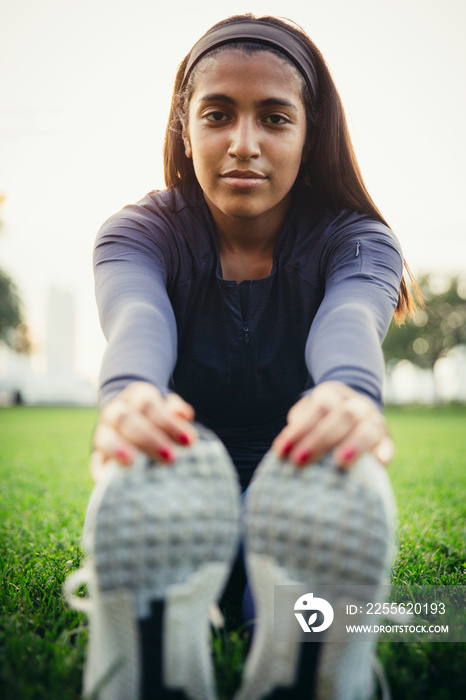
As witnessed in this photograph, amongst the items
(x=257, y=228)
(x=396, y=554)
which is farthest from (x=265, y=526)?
(x=396, y=554)

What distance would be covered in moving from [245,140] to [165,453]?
99 centimetres

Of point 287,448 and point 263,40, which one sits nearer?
point 287,448

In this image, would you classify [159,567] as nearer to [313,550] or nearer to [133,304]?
[313,550]

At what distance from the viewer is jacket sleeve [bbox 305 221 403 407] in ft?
3.71

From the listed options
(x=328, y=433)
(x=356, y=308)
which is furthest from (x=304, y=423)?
(x=356, y=308)

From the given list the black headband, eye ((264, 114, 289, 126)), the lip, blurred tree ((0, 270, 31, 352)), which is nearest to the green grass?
the lip

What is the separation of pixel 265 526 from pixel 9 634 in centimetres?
98

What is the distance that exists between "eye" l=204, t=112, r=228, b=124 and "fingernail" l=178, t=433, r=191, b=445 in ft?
3.44

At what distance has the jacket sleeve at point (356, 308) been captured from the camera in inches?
44.5

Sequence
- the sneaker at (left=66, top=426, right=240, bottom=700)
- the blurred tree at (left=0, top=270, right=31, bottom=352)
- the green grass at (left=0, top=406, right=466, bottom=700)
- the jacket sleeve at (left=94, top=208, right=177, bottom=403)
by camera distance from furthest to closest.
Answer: the blurred tree at (left=0, top=270, right=31, bottom=352)
the green grass at (left=0, top=406, right=466, bottom=700)
the jacket sleeve at (left=94, top=208, right=177, bottom=403)
the sneaker at (left=66, top=426, right=240, bottom=700)

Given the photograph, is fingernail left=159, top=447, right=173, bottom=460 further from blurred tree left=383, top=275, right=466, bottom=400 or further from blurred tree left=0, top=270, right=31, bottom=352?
blurred tree left=383, top=275, right=466, bottom=400

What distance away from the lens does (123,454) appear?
918mm

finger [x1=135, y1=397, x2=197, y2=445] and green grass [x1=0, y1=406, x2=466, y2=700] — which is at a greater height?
finger [x1=135, y1=397, x2=197, y2=445]

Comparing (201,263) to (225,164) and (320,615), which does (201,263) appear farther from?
(320,615)
